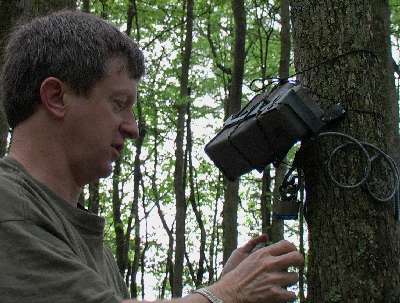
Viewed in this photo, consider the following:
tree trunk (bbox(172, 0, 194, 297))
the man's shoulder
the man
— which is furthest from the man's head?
tree trunk (bbox(172, 0, 194, 297))

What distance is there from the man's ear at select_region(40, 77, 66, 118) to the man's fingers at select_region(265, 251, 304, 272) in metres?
0.83

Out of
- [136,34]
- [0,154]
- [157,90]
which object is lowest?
[0,154]

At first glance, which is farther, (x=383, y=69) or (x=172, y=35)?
(x=172, y=35)

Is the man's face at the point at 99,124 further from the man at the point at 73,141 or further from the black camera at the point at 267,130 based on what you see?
the black camera at the point at 267,130

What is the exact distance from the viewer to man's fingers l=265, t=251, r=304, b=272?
1.79m

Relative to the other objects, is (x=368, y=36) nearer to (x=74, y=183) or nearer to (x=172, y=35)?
(x=74, y=183)

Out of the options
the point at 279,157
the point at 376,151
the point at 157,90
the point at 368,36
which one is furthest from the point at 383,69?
the point at 157,90

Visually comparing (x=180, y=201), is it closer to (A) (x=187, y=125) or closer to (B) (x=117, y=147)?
(A) (x=187, y=125)

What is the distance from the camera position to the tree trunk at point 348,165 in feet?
7.97

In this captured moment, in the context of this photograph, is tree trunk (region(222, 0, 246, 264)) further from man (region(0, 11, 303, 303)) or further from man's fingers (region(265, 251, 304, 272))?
man's fingers (region(265, 251, 304, 272))

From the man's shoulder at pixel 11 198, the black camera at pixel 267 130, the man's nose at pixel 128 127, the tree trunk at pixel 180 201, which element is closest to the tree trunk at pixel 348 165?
the black camera at pixel 267 130

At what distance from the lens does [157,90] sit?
15055 mm

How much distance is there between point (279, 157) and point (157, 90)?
12859 millimetres

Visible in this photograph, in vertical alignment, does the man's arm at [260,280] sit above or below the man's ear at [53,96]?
below
